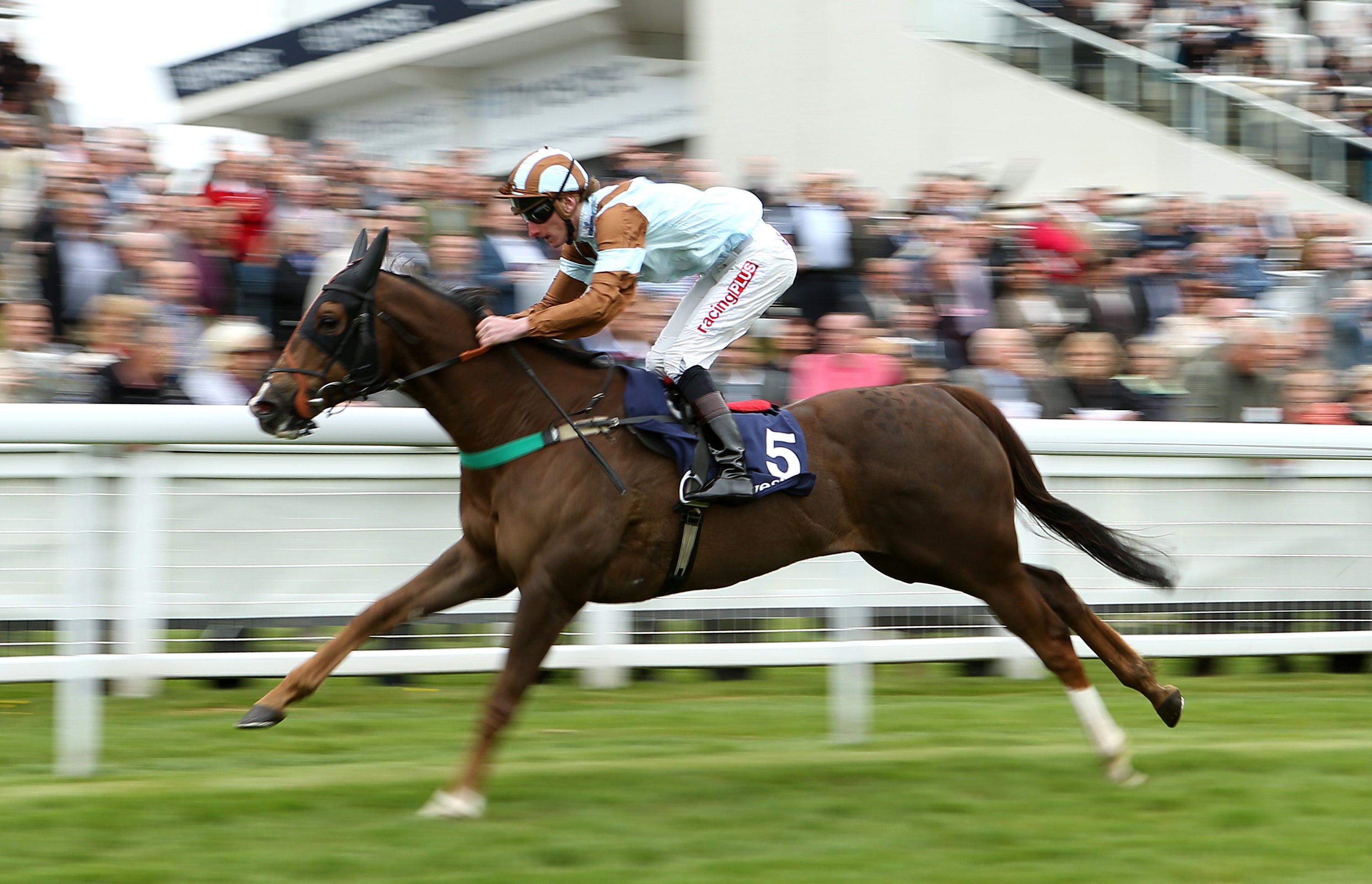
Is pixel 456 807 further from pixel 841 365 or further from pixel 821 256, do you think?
pixel 821 256

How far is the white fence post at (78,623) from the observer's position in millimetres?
4215

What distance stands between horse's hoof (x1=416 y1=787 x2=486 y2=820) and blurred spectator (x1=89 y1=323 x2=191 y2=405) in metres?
2.11

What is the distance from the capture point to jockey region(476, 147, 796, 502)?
4191 millimetres

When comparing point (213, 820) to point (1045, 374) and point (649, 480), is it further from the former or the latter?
point (1045, 374)

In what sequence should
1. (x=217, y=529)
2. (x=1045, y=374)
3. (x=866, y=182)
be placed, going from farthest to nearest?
1. (x=866, y=182)
2. (x=1045, y=374)
3. (x=217, y=529)

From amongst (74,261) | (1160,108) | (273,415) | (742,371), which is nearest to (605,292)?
(273,415)

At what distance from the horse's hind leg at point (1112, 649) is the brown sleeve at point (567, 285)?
172 cm

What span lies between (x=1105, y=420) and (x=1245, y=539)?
2.70 feet

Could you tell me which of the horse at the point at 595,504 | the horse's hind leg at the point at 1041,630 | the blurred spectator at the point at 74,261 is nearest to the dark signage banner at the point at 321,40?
the blurred spectator at the point at 74,261

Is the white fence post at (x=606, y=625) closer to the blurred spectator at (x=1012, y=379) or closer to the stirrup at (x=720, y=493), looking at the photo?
the stirrup at (x=720, y=493)

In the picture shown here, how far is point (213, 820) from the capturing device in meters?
3.85

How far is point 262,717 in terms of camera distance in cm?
408

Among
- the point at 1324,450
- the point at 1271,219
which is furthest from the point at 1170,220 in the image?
the point at 1324,450

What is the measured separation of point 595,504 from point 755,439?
0.53 m
